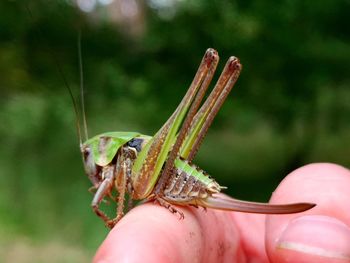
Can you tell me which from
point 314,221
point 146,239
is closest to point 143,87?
point 314,221

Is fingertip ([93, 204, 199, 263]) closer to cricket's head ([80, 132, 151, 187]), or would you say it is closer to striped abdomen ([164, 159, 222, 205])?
striped abdomen ([164, 159, 222, 205])

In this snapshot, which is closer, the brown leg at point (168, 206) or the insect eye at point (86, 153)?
the brown leg at point (168, 206)

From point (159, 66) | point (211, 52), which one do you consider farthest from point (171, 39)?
point (211, 52)

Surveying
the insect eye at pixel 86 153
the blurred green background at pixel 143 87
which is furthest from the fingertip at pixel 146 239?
the blurred green background at pixel 143 87

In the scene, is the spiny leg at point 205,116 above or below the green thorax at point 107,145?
above

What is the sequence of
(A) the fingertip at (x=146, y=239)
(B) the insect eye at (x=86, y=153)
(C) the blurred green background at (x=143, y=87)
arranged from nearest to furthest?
1. (A) the fingertip at (x=146, y=239)
2. (B) the insect eye at (x=86, y=153)
3. (C) the blurred green background at (x=143, y=87)

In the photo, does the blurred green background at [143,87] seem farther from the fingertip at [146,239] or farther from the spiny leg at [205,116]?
the fingertip at [146,239]

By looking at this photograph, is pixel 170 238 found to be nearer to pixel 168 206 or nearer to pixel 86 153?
pixel 168 206
